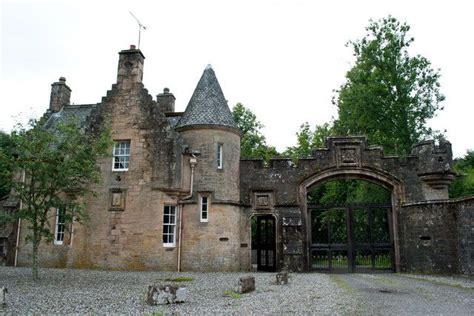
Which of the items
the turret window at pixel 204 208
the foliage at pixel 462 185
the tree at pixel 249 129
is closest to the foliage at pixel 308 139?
the tree at pixel 249 129

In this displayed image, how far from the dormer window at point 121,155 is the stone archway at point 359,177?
Result: 329 inches

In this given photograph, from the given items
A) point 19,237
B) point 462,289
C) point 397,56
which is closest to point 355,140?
point 462,289

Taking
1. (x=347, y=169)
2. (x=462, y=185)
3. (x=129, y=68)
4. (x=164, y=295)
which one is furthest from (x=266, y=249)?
(x=462, y=185)

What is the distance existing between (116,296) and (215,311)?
3.24 meters

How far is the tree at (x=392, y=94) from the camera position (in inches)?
1070

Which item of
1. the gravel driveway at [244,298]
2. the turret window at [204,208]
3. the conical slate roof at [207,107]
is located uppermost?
the conical slate roof at [207,107]

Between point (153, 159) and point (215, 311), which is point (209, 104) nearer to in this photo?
point (153, 159)

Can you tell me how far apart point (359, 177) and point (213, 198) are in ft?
23.7

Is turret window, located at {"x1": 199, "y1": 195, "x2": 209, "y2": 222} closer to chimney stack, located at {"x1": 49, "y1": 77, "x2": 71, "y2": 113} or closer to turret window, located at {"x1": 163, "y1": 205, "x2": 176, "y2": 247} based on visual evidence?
turret window, located at {"x1": 163, "y1": 205, "x2": 176, "y2": 247}

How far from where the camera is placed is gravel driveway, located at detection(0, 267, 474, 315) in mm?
8031

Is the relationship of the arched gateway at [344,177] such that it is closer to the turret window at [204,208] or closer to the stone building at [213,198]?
the stone building at [213,198]

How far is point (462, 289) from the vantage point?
11961mm

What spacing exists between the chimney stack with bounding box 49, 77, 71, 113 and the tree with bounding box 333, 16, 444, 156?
18628mm

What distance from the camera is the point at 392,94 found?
27688 millimetres
